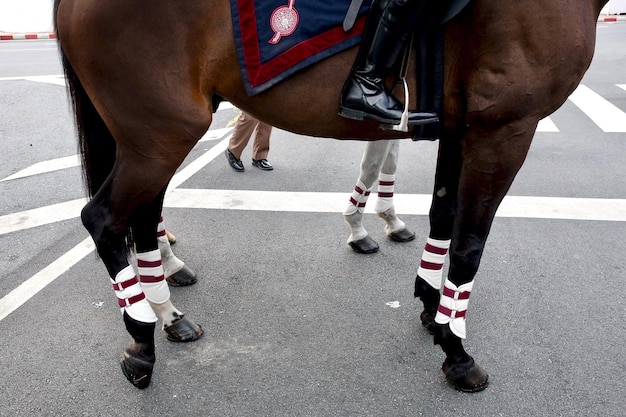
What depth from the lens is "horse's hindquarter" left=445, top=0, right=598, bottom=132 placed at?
223 cm

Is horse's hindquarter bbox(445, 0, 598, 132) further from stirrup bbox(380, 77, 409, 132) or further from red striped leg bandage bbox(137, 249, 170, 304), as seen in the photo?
red striped leg bandage bbox(137, 249, 170, 304)

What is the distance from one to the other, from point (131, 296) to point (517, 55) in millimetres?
2094

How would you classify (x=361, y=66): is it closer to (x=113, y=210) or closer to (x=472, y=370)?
(x=113, y=210)

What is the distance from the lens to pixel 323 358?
3.00 metres

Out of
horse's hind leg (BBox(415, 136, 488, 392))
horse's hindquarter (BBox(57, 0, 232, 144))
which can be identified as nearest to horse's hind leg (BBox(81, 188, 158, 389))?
horse's hindquarter (BBox(57, 0, 232, 144))

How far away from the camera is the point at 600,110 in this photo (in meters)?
7.85

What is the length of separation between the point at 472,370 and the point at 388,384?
1.38 feet

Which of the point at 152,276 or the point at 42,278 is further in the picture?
the point at 42,278

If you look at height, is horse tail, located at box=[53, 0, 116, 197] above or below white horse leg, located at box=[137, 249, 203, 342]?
above

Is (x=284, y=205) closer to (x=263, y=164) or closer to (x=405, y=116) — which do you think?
(x=263, y=164)

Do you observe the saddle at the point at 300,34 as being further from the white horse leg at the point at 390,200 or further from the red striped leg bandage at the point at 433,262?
the white horse leg at the point at 390,200

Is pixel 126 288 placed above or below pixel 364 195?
above

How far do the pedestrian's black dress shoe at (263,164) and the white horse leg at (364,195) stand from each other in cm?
194

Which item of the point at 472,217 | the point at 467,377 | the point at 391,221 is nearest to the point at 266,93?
the point at 472,217
